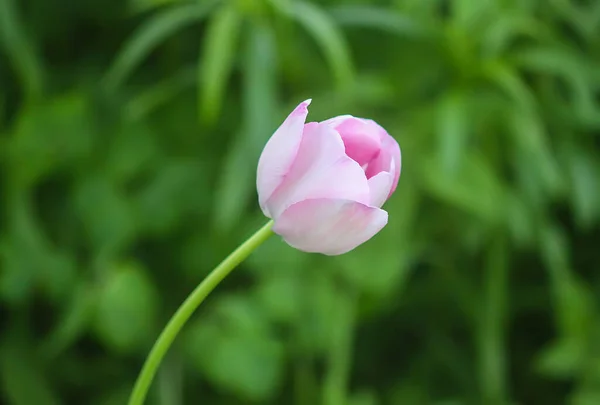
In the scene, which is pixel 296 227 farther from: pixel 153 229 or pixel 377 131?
pixel 153 229

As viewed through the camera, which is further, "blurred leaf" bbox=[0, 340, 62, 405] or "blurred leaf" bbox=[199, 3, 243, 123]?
"blurred leaf" bbox=[0, 340, 62, 405]

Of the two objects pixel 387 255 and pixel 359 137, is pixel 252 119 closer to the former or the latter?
pixel 387 255

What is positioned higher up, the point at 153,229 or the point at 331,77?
the point at 331,77

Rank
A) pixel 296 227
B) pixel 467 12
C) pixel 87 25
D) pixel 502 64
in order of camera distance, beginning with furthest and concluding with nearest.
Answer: pixel 87 25, pixel 502 64, pixel 467 12, pixel 296 227

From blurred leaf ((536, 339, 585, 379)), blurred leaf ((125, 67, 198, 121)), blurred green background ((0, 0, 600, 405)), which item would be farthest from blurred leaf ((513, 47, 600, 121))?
blurred leaf ((125, 67, 198, 121))

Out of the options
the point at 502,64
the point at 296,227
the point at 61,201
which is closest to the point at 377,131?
the point at 296,227

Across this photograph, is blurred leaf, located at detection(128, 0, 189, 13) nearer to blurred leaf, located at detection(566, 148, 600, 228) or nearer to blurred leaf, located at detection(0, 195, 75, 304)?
blurred leaf, located at detection(0, 195, 75, 304)

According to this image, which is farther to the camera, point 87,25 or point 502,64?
point 87,25
